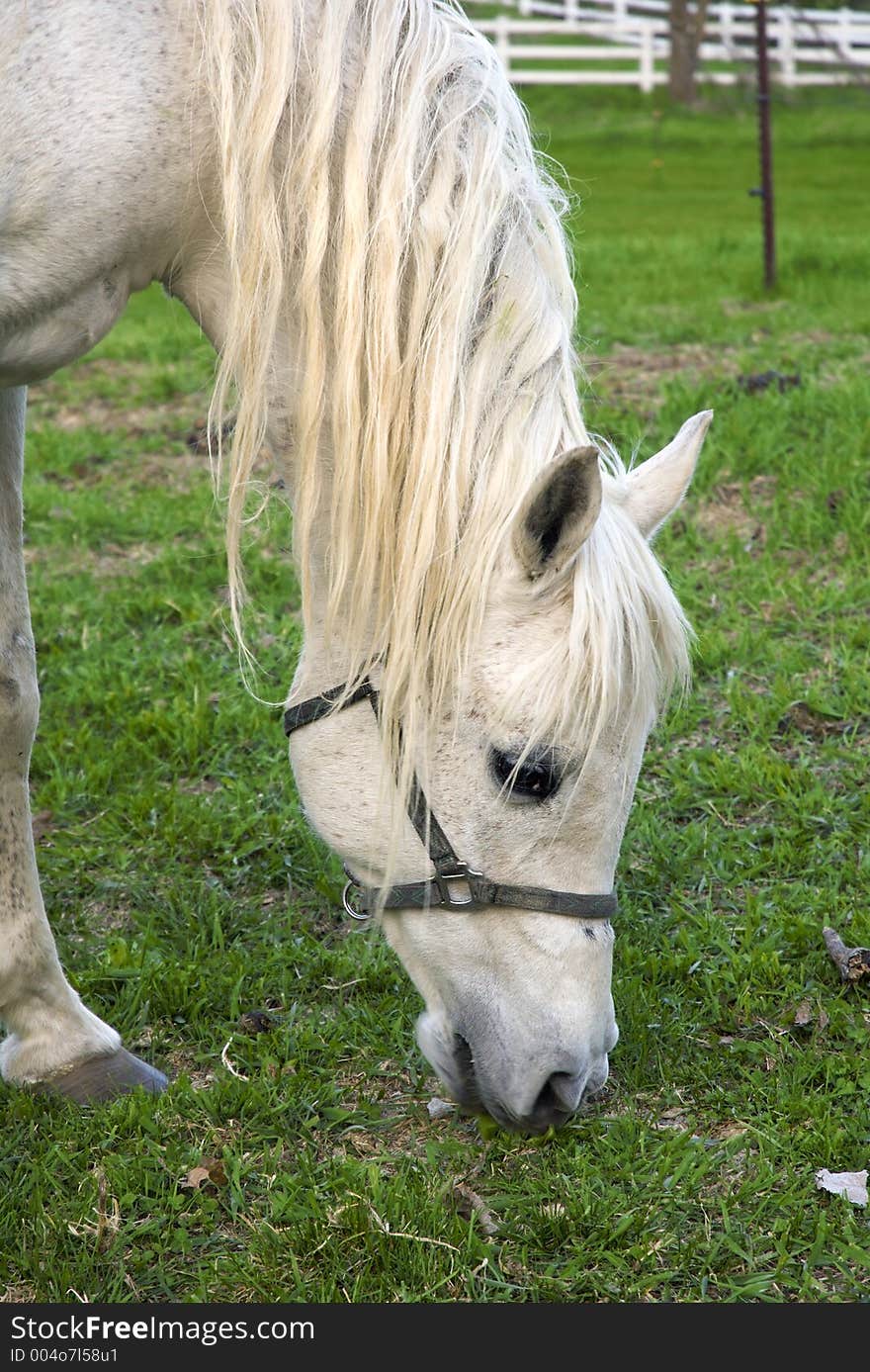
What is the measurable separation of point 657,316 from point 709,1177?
683cm

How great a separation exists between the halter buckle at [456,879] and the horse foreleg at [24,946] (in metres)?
0.92

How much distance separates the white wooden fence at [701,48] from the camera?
2288cm

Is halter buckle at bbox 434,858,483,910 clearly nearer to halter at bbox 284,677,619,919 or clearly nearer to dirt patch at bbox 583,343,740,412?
halter at bbox 284,677,619,919

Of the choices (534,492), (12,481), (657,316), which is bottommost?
(657,316)

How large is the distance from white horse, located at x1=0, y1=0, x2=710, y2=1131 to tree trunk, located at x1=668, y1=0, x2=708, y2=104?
62.8 feet

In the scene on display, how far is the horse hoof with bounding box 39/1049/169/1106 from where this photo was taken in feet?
9.09

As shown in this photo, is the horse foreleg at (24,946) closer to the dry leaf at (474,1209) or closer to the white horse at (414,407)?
the white horse at (414,407)

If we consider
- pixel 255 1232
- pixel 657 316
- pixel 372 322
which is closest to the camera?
pixel 372 322

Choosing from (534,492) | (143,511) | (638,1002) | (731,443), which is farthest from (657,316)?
(534,492)

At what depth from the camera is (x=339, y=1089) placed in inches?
110

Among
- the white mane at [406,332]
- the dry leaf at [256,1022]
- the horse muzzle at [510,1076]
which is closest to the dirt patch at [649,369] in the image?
the dry leaf at [256,1022]

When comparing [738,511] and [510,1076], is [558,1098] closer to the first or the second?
[510,1076]

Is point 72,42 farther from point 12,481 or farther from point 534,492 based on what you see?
point 534,492

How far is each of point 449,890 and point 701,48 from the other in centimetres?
2418
